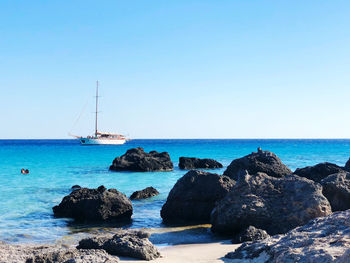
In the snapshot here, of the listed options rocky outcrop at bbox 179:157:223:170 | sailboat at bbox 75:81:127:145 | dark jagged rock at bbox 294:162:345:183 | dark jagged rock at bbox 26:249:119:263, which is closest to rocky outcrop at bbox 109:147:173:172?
rocky outcrop at bbox 179:157:223:170

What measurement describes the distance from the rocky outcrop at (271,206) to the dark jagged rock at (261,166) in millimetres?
8900

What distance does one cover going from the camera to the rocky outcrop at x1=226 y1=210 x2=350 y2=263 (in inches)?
201

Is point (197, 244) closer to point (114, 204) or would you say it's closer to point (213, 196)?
point (213, 196)

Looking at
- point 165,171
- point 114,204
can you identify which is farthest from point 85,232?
point 165,171

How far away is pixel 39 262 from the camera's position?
6875 mm

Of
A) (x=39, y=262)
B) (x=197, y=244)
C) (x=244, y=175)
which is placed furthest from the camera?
(x=244, y=175)

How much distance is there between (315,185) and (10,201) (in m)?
13.2

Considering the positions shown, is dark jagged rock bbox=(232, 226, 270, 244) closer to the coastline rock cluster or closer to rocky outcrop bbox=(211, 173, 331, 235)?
Answer: rocky outcrop bbox=(211, 173, 331, 235)

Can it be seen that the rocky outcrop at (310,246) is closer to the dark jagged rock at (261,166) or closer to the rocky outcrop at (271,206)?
the rocky outcrop at (271,206)

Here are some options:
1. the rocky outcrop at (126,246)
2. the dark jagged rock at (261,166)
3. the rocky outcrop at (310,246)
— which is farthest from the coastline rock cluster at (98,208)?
the dark jagged rock at (261,166)

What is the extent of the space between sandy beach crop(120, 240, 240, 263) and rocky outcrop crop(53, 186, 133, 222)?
4.39 meters

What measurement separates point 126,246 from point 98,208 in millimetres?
5999

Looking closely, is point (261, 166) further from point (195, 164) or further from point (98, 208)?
point (195, 164)

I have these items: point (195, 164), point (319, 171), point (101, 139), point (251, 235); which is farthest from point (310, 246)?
point (101, 139)
